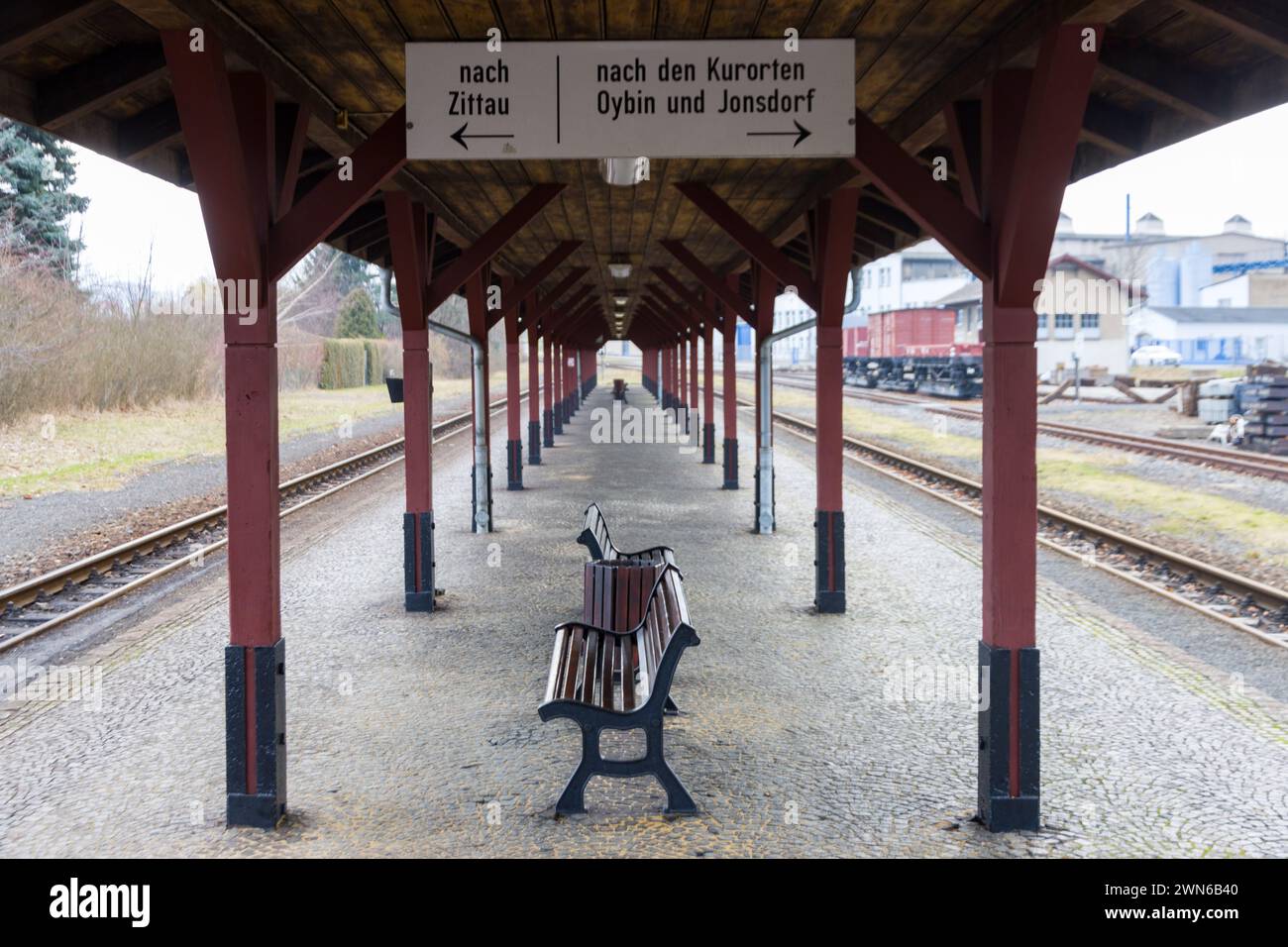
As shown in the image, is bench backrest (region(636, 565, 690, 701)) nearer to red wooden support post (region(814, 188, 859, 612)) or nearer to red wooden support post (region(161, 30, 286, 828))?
red wooden support post (region(161, 30, 286, 828))

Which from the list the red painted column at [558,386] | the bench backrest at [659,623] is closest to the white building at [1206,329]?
the red painted column at [558,386]

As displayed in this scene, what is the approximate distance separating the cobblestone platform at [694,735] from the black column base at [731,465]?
7.18 m

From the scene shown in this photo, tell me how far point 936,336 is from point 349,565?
43.1 metres

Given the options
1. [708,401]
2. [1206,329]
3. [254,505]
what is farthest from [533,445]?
[1206,329]

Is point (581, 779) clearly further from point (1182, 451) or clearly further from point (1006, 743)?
point (1182, 451)

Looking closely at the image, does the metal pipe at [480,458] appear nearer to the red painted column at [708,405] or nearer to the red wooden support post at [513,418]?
the red wooden support post at [513,418]

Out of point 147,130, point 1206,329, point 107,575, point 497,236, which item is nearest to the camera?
point 147,130

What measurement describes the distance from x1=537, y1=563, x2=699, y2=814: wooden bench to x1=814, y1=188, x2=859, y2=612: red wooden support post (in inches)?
129

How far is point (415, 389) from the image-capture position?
381 inches

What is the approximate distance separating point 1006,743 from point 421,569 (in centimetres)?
560

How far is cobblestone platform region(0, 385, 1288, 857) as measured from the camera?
468 centimetres

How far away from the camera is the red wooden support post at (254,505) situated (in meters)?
4.80
